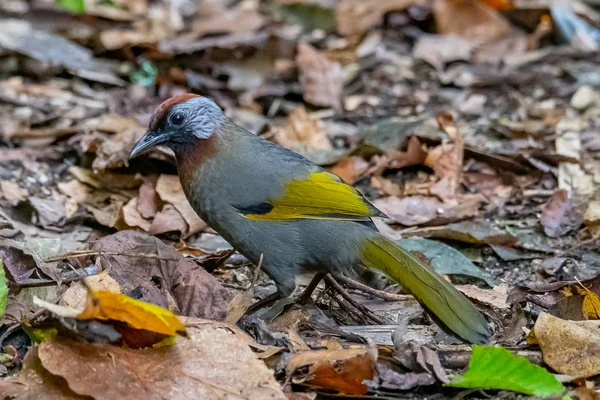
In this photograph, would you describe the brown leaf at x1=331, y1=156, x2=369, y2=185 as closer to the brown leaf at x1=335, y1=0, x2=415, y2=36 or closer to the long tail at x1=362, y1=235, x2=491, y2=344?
the long tail at x1=362, y1=235, x2=491, y2=344

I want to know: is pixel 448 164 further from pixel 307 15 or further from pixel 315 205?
pixel 307 15

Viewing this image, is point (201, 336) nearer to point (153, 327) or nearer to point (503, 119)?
point (153, 327)

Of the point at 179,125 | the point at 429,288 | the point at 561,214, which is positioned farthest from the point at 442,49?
the point at 429,288

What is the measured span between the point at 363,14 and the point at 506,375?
18.6 ft

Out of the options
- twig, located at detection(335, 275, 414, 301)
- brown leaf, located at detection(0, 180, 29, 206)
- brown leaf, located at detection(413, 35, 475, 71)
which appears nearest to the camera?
twig, located at detection(335, 275, 414, 301)

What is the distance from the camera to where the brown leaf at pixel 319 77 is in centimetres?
682

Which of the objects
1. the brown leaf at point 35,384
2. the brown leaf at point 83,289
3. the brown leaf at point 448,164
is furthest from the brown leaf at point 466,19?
the brown leaf at point 35,384

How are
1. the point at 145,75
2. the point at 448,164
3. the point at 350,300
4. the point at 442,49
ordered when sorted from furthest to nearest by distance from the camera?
the point at 442,49
the point at 145,75
the point at 448,164
the point at 350,300

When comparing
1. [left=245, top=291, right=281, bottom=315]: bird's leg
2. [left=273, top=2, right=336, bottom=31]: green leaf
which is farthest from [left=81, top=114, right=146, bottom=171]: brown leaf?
[left=273, top=2, right=336, bottom=31]: green leaf

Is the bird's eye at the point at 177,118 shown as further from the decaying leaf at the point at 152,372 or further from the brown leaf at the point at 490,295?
the brown leaf at the point at 490,295

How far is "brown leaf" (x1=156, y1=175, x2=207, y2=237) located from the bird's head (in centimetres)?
66

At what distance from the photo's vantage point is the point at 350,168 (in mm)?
5582

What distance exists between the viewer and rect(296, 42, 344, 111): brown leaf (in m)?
6.82

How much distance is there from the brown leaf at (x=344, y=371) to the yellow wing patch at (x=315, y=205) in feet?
3.16
